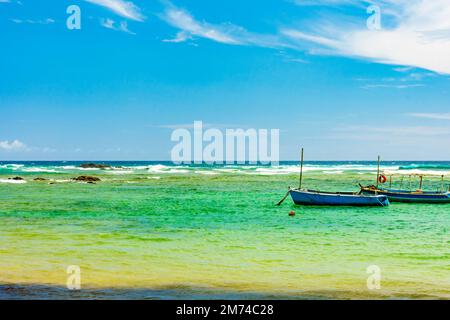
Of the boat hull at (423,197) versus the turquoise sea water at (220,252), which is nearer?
the turquoise sea water at (220,252)

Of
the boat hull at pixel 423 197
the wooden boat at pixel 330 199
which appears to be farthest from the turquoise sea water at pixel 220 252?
the boat hull at pixel 423 197

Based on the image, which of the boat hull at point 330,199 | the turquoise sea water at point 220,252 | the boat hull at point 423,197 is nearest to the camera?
the turquoise sea water at point 220,252

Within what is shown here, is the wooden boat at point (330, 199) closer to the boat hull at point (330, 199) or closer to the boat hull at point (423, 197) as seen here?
the boat hull at point (330, 199)

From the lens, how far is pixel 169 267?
1204cm

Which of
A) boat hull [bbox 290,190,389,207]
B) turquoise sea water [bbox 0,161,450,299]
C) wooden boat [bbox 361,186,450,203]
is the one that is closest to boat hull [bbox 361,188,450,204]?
wooden boat [bbox 361,186,450,203]

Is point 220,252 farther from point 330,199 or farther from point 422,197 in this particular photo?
point 422,197

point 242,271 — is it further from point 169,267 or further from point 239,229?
point 239,229

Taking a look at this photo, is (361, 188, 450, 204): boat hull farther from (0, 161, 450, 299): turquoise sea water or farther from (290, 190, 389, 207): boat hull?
(0, 161, 450, 299): turquoise sea water

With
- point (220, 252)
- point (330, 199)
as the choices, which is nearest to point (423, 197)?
point (330, 199)

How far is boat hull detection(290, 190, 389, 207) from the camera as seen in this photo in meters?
28.7

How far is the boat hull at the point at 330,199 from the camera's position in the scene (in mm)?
28688

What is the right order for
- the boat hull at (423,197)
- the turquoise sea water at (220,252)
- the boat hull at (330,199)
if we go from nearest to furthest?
1. the turquoise sea water at (220,252)
2. the boat hull at (330,199)
3. the boat hull at (423,197)

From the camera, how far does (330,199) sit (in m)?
28.7

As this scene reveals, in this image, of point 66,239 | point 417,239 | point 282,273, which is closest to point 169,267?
point 282,273
